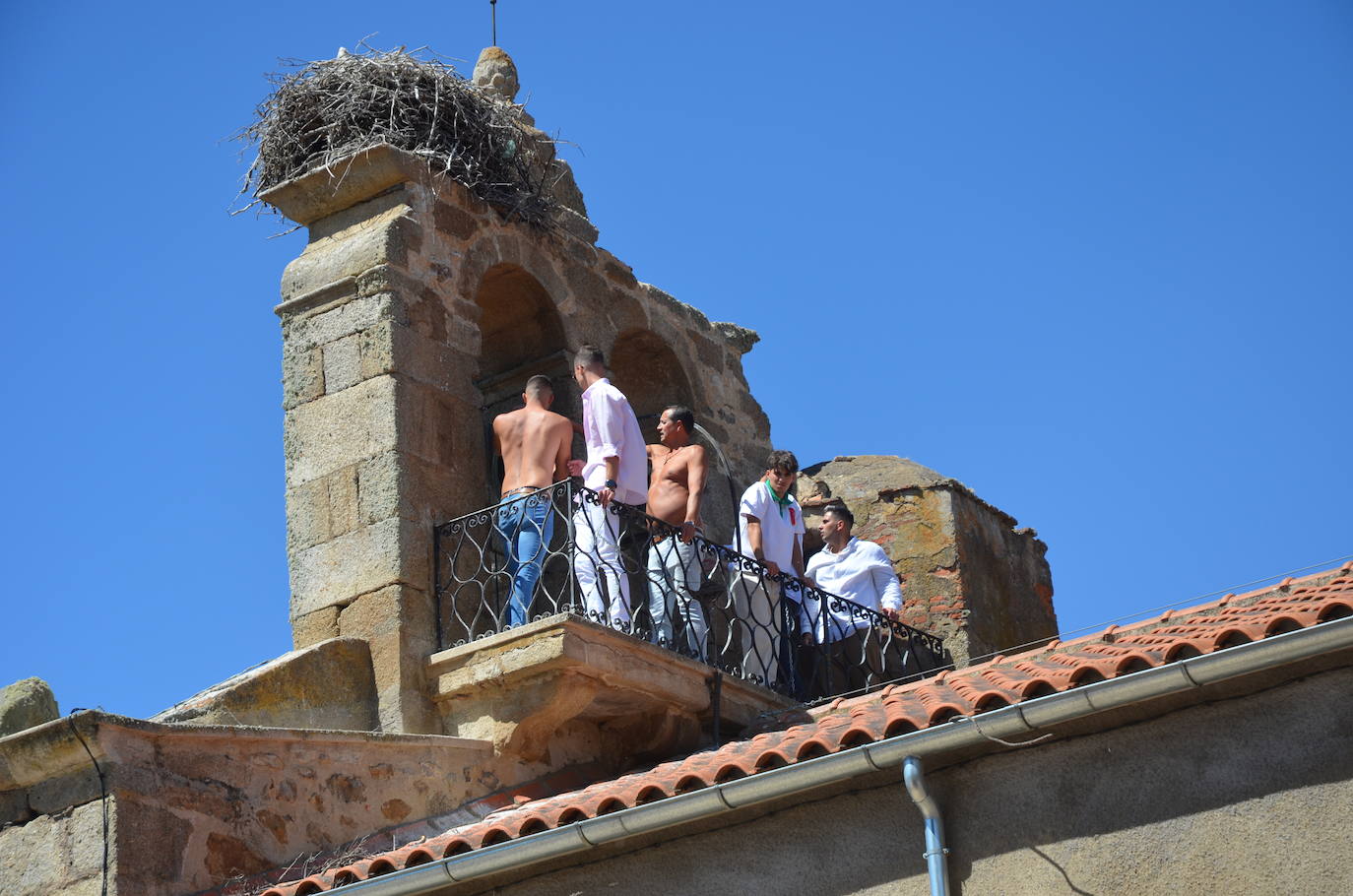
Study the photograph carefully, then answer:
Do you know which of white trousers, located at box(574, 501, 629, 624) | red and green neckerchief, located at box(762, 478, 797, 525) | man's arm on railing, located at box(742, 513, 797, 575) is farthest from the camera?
red and green neckerchief, located at box(762, 478, 797, 525)

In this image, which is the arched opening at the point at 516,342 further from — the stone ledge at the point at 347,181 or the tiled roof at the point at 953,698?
the tiled roof at the point at 953,698

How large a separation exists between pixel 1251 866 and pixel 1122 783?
48 centimetres

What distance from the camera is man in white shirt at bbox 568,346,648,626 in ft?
28.4

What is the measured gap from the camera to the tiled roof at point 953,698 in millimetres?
6082

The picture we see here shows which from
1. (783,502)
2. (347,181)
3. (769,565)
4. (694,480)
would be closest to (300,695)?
(694,480)

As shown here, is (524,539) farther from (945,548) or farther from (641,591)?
(945,548)

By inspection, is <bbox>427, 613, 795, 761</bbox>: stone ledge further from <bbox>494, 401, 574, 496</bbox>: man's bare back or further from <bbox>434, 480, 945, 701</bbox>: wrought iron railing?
<bbox>494, 401, 574, 496</bbox>: man's bare back

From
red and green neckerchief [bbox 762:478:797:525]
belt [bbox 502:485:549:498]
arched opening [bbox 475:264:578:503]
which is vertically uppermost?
arched opening [bbox 475:264:578:503]

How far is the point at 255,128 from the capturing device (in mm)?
10031

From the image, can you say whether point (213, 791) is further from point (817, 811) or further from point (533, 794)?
point (817, 811)

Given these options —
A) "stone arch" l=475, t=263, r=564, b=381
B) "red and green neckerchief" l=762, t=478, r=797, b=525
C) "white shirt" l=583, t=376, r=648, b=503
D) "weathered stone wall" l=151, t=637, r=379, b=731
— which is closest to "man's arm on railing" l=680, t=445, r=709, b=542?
"white shirt" l=583, t=376, r=648, b=503

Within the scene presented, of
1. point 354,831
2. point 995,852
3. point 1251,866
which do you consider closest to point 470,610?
point 354,831

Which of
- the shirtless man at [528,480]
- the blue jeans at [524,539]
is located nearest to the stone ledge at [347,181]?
the shirtless man at [528,480]

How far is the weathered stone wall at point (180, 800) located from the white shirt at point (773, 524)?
260 cm
